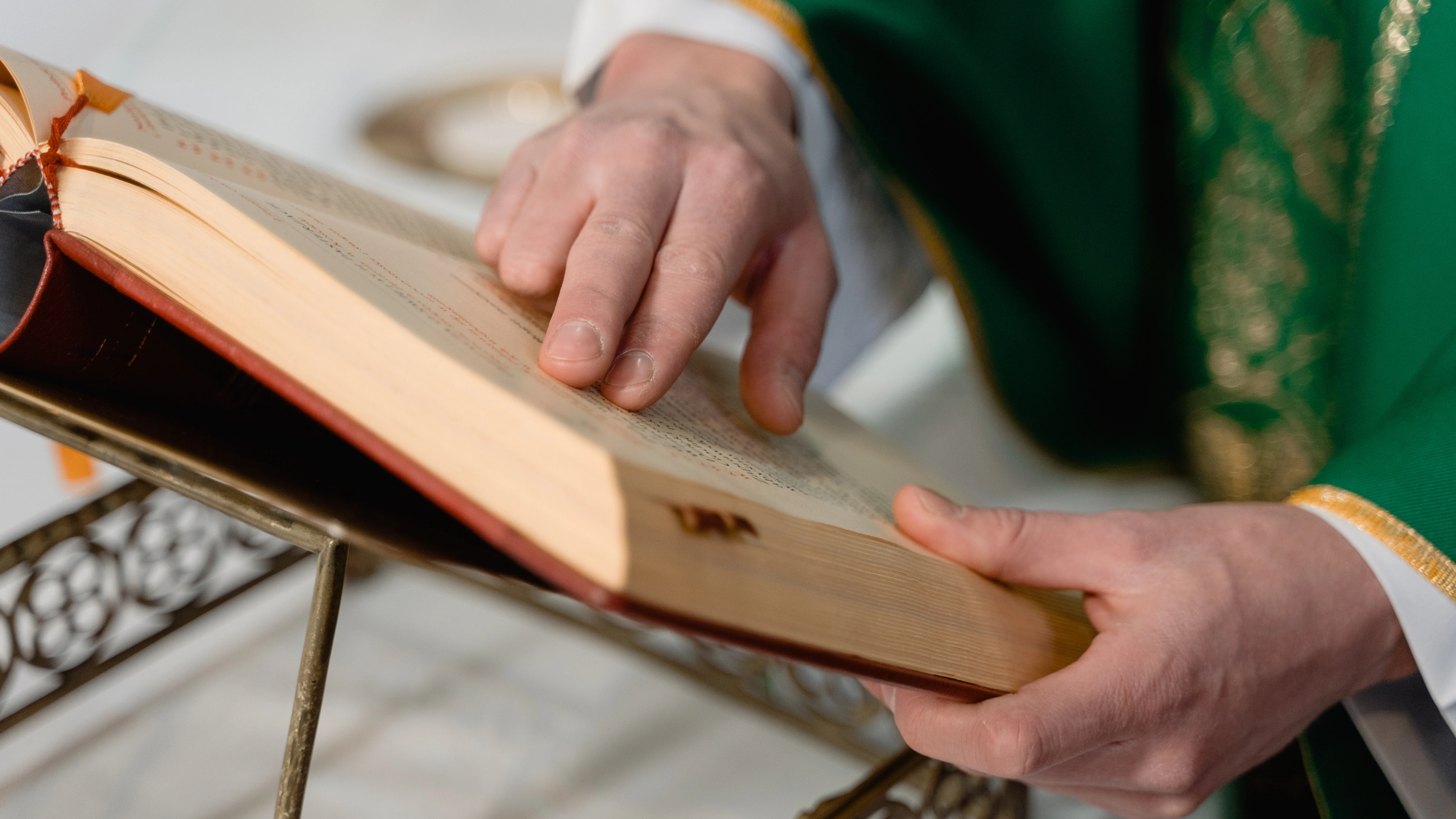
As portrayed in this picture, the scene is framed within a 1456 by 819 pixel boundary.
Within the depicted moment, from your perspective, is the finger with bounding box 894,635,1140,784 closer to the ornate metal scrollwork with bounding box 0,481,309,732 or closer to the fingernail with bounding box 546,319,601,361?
the fingernail with bounding box 546,319,601,361

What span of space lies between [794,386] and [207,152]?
260 mm

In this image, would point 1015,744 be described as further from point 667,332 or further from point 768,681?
point 768,681

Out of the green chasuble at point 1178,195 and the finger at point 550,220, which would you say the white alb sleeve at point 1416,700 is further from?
the finger at point 550,220

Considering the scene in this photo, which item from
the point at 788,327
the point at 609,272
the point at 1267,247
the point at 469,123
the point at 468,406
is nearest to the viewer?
the point at 468,406

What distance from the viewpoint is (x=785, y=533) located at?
0.30 meters

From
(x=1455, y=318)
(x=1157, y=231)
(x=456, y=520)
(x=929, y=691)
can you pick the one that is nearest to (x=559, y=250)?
(x=456, y=520)

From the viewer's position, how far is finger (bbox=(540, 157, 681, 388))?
13.5 inches

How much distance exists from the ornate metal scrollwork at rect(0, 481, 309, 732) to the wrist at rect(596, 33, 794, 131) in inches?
14.3

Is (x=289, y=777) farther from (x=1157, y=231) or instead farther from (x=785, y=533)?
(x=1157, y=231)

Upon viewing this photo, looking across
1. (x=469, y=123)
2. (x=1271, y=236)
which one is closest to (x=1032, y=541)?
(x=1271, y=236)

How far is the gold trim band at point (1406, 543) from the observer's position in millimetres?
409

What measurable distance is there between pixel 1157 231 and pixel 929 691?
22.9 inches

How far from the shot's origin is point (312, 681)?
1.26 feet

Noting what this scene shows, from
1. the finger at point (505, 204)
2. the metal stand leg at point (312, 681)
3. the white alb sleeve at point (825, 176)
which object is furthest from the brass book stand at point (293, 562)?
the white alb sleeve at point (825, 176)
